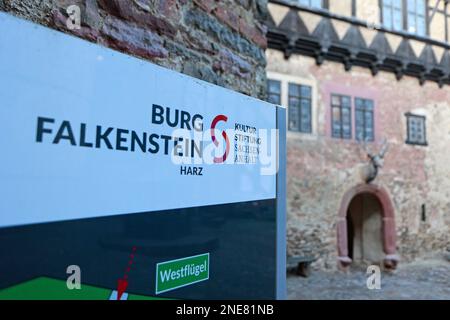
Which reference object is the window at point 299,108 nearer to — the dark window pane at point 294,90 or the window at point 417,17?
the dark window pane at point 294,90

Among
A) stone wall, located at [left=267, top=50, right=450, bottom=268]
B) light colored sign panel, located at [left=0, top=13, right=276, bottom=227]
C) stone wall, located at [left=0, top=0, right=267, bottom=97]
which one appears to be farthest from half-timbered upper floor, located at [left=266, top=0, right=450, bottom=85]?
light colored sign panel, located at [left=0, top=13, right=276, bottom=227]

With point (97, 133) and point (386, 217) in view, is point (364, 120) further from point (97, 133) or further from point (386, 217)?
point (97, 133)

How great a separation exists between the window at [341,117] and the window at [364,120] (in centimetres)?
23

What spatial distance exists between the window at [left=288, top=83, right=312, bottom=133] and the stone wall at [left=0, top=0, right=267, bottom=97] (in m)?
5.87

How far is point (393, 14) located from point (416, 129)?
303 centimetres

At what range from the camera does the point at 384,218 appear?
929 centimetres

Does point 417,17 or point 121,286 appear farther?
point 417,17

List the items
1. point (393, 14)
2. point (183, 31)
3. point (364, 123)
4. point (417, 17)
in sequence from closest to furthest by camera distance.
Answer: point (183, 31), point (364, 123), point (393, 14), point (417, 17)

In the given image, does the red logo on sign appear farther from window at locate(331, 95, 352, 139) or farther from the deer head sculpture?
the deer head sculpture

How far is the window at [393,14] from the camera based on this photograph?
9.41m

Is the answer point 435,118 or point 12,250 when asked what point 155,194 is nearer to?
point 12,250

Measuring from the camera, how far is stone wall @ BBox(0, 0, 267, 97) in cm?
139

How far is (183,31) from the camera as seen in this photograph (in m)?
1.84

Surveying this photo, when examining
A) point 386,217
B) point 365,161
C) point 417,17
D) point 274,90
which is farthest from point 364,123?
point 417,17
